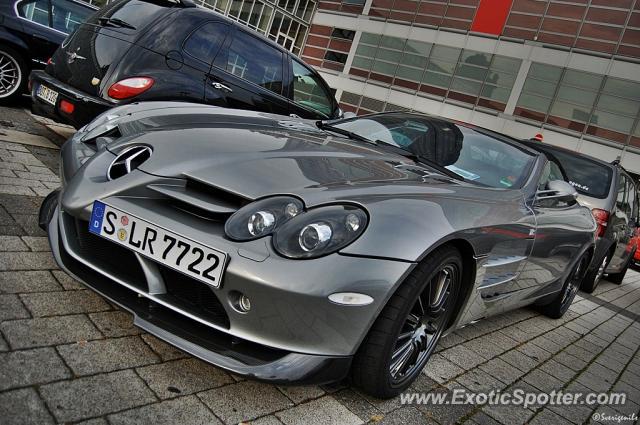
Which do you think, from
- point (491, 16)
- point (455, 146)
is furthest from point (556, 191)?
point (491, 16)

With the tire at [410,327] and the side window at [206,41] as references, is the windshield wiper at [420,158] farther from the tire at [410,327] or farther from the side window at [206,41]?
the side window at [206,41]

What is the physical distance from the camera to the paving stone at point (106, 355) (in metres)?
1.83

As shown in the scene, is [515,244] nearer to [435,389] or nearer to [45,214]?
[435,389]

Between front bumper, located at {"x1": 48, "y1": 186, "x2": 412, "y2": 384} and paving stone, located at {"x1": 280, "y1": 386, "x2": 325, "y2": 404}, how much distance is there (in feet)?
0.85

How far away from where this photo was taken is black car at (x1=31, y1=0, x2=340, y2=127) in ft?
13.9

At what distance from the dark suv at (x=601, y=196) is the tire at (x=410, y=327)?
11.4 feet

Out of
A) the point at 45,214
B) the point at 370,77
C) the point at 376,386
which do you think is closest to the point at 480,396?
the point at 376,386

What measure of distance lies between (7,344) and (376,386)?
1365mm

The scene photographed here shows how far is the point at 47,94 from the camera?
4.43 m

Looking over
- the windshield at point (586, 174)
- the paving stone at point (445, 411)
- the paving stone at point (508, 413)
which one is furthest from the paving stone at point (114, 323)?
the windshield at point (586, 174)

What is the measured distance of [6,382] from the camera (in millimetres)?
1600

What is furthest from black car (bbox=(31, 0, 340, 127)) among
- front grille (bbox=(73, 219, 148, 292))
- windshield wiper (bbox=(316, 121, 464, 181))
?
front grille (bbox=(73, 219, 148, 292))

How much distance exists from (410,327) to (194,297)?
0.96m

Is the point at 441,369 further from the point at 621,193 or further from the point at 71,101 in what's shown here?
the point at 621,193
